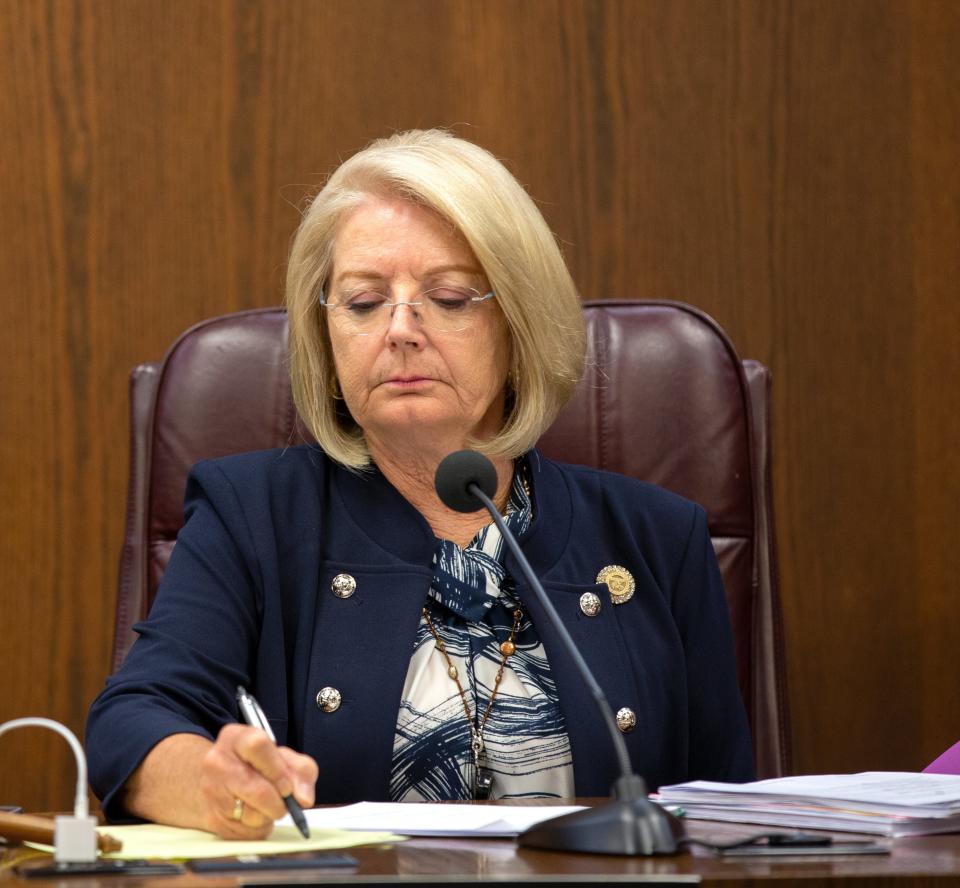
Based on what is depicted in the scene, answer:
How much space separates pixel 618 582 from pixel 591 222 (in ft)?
2.83

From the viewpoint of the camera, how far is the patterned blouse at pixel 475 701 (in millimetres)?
1445

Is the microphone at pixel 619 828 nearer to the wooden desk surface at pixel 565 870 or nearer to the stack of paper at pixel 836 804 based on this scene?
the wooden desk surface at pixel 565 870

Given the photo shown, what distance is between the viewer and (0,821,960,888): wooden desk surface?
2.48ft

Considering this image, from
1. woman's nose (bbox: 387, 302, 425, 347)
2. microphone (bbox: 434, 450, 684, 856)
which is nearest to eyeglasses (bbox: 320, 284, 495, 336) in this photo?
woman's nose (bbox: 387, 302, 425, 347)

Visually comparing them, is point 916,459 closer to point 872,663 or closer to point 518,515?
point 872,663

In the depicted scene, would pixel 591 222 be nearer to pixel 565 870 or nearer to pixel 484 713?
pixel 484 713

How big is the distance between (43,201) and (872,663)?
154 centimetres

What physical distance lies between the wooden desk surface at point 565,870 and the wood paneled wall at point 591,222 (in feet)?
4.57

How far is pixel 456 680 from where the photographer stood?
1.48 m

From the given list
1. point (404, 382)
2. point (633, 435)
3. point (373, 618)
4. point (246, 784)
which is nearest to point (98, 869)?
point (246, 784)

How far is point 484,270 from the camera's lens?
164 cm

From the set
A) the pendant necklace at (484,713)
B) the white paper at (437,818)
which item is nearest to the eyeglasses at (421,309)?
the pendant necklace at (484,713)

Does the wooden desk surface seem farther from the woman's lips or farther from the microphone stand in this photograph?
the woman's lips

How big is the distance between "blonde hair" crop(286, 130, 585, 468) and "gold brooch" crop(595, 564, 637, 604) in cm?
19
